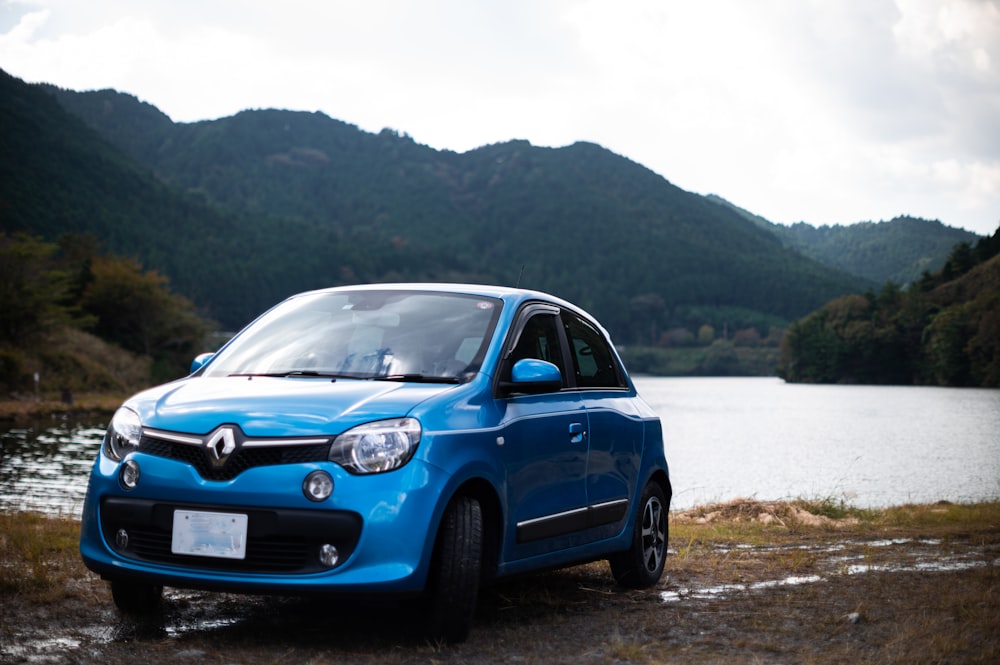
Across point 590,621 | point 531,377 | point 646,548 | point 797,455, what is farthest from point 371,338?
point 797,455

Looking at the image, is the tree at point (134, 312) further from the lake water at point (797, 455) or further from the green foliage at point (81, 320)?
the lake water at point (797, 455)

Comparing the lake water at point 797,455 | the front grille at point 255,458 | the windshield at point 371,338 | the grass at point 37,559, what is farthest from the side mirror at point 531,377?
the lake water at point 797,455

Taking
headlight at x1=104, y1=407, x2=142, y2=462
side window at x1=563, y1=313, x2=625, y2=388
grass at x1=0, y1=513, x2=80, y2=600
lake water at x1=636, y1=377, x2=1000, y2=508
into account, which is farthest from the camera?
lake water at x1=636, y1=377, x2=1000, y2=508

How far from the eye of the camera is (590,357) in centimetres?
744

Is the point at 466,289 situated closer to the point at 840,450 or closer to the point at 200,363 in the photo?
the point at 200,363

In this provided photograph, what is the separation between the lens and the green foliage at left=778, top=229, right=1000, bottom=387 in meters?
118

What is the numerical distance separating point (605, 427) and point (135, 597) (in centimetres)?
294

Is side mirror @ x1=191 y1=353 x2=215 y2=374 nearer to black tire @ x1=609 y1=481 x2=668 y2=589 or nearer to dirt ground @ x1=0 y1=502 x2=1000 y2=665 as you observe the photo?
dirt ground @ x1=0 y1=502 x2=1000 y2=665

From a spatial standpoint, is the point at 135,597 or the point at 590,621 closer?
the point at 135,597

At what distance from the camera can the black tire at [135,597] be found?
5.91 m

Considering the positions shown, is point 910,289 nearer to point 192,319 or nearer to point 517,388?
point 192,319

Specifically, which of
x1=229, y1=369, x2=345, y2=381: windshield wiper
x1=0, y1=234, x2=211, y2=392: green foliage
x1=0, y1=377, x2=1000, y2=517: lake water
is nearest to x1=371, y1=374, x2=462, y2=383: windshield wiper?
x1=229, y1=369, x2=345, y2=381: windshield wiper

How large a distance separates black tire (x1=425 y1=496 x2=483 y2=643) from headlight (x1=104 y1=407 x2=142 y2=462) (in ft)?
5.08

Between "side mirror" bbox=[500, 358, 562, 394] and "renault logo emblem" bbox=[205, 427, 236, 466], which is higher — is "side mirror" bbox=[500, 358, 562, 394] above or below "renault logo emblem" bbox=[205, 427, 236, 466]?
above
